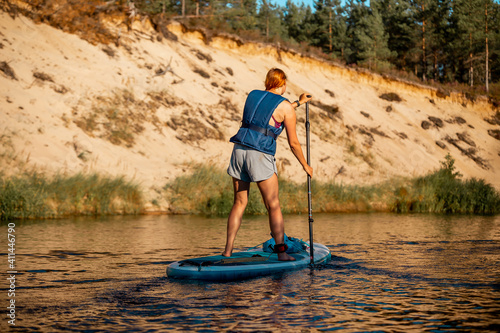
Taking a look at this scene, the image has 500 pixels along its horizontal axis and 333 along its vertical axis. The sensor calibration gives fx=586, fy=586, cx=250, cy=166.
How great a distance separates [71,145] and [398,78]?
79.2 feet

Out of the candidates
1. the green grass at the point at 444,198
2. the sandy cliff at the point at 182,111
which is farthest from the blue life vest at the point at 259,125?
the green grass at the point at 444,198

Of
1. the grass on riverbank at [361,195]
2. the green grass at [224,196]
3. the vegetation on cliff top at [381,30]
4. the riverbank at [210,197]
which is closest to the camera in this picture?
the riverbank at [210,197]

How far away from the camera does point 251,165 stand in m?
6.30

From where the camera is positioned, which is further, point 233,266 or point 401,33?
point 401,33

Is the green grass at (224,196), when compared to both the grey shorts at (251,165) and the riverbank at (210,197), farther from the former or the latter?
the grey shorts at (251,165)

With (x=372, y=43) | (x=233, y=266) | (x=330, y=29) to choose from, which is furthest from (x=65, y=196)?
(x=330, y=29)

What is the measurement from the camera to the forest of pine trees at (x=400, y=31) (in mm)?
45406

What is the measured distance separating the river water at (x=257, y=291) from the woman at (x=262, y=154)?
30.1 inches

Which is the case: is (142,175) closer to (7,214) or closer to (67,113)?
(67,113)

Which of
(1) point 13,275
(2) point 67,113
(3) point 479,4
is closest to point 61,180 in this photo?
(2) point 67,113

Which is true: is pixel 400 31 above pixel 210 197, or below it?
above

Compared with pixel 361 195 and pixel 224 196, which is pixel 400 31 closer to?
pixel 361 195

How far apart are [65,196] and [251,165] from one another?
10.2 meters

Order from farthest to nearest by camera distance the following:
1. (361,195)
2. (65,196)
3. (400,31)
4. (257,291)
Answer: (400,31)
(361,195)
(65,196)
(257,291)
